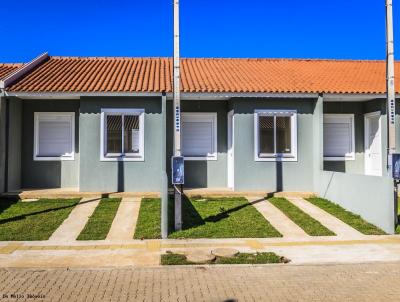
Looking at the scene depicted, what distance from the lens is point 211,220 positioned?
35.6 feet

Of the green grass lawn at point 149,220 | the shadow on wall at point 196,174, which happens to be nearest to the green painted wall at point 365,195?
the shadow on wall at point 196,174

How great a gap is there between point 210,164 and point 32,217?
6.29 metres

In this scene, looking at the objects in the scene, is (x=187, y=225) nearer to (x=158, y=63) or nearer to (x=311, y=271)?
(x=311, y=271)

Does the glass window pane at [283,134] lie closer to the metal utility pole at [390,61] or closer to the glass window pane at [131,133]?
the metal utility pole at [390,61]

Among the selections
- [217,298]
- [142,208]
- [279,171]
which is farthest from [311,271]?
[279,171]

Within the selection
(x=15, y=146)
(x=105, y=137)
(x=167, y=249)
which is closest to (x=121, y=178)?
(x=105, y=137)

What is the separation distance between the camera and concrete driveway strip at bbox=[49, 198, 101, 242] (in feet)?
Result: 31.4

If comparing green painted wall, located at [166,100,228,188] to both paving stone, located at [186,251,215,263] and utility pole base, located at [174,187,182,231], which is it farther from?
paving stone, located at [186,251,215,263]

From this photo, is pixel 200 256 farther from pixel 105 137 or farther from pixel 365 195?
pixel 105 137

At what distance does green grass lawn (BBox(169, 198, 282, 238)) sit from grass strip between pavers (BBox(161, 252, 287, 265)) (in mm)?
1556

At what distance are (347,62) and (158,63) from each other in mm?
8376

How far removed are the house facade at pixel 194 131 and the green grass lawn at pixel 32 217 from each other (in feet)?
5.04

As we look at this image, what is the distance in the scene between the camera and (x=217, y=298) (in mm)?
5879

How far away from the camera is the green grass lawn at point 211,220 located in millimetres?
9727
